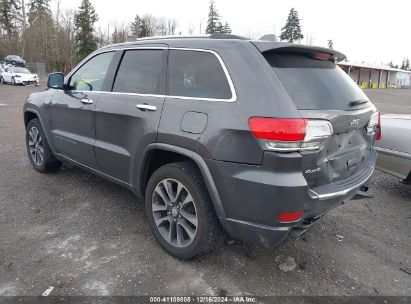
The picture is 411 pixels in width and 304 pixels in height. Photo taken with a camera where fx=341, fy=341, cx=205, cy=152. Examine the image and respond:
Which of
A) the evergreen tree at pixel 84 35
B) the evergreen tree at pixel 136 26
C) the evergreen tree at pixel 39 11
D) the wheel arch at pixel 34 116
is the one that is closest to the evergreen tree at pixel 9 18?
the evergreen tree at pixel 39 11

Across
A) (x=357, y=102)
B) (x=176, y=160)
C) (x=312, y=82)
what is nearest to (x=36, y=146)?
(x=176, y=160)

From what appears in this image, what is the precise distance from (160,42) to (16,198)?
267cm


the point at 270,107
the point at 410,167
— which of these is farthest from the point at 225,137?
the point at 410,167

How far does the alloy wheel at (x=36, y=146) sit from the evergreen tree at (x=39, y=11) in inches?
2200

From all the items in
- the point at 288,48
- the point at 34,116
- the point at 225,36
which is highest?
the point at 225,36

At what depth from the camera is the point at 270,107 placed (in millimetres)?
2355

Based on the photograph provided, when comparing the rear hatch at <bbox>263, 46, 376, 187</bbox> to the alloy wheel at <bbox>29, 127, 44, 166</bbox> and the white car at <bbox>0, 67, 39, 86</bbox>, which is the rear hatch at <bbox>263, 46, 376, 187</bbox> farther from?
the white car at <bbox>0, 67, 39, 86</bbox>

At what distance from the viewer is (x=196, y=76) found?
112 inches

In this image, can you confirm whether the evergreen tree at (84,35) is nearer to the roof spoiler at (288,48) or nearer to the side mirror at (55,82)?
the side mirror at (55,82)

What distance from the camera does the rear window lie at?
8.27 feet

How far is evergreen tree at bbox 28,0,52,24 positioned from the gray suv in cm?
5820

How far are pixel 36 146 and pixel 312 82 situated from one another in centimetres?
412

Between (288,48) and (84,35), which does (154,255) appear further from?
(84,35)

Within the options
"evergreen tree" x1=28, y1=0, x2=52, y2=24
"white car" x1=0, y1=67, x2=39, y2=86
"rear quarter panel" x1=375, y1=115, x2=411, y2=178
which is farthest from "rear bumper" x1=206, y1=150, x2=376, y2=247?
"evergreen tree" x1=28, y1=0, x2=52, y2=24
